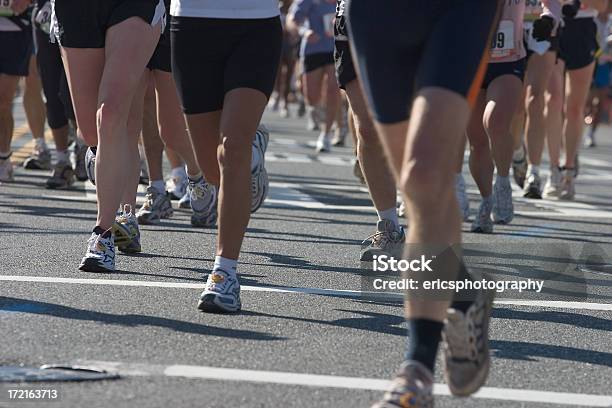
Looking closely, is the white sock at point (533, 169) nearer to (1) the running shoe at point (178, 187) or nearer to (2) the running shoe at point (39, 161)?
(1) the running shoe at point (178, 187)

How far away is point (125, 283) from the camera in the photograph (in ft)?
22.0

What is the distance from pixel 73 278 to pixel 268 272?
1.06 meters

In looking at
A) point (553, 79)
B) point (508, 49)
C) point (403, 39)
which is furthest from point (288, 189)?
point (403, 39)

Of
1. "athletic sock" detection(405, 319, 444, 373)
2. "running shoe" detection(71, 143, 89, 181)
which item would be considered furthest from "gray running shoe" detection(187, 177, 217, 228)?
"athletic sock" detection(405, 319, 444, 373)

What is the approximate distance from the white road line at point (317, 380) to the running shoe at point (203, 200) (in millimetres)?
3632

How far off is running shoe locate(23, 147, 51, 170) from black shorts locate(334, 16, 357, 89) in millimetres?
6297

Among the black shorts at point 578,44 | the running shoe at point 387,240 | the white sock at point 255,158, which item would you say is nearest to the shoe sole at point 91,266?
the white sock at point 255,158

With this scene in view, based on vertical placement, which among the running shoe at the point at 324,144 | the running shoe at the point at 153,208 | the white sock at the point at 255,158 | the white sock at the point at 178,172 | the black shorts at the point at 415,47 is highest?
the black shorts at the point at 415,47

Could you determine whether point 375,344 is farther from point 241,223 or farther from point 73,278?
point 73,278

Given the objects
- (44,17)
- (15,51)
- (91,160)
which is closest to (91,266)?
(91,160)

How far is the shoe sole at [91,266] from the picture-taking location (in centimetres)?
Answer: 696

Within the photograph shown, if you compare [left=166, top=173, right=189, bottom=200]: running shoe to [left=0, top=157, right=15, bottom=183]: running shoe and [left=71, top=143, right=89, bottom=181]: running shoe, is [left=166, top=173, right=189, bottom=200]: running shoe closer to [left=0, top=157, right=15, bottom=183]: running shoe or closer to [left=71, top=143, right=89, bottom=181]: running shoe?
[left=71, top=143, right=89, bottom=181]: running shoe

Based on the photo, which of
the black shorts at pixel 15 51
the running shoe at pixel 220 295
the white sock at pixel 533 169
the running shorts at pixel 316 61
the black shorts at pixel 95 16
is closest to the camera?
the running shoe at pixel 220 295

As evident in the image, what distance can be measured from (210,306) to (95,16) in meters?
1.68
